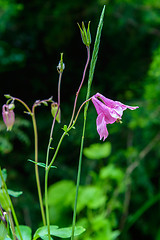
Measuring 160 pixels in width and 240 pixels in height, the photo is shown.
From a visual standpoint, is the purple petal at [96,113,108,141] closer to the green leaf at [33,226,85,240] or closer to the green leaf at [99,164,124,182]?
the green leaf at [33,226,85,240]

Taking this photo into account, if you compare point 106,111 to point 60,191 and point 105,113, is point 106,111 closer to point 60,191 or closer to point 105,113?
point 105,113

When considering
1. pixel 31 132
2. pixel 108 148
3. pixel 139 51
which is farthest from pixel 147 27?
pixel 31 132

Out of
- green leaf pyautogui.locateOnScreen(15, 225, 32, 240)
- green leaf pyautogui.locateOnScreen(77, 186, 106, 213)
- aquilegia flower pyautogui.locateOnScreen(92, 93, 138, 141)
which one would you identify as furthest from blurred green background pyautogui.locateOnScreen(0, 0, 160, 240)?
aquilegia flower pyautogui.locateOnScreen(92, 93, 138, 141)

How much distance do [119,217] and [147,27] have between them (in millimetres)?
984

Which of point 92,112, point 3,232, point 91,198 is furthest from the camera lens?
point 92,112

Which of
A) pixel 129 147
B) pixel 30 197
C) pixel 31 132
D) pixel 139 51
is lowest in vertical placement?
pixel 30 197

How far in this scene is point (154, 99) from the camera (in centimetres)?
135

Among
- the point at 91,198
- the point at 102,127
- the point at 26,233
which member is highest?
the point at 102,127

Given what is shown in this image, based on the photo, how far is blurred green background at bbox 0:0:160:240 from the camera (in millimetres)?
1384

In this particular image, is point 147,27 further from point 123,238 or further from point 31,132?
point 123,238

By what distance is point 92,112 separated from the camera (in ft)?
4.84

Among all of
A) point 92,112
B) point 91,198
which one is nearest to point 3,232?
point 91,198

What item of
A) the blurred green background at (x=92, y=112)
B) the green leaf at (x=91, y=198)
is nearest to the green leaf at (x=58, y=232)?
the blurred green background at (x=92, y=112)

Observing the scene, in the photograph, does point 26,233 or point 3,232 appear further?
point 26,233
